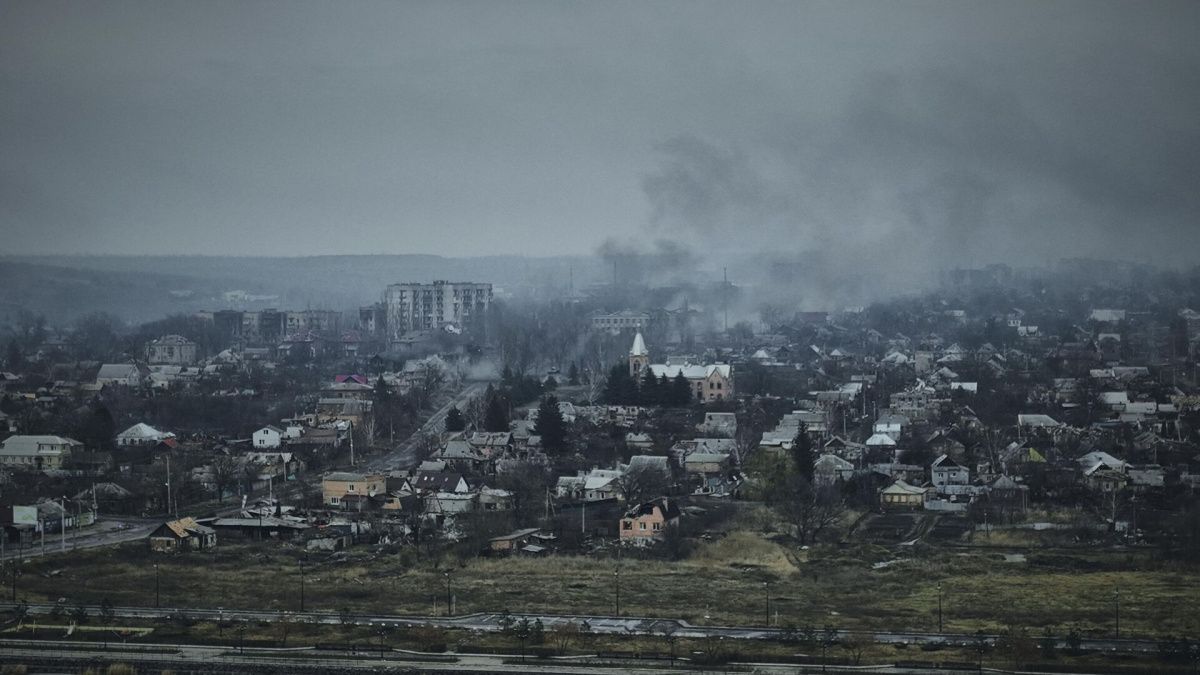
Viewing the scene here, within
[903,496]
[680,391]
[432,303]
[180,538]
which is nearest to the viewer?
[180,538]

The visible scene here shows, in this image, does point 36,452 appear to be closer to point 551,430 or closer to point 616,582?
point 551,430

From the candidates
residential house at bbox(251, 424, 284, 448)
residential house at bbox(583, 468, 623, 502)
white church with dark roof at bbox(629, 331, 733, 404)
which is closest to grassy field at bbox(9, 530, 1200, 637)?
residential house at bbox(583, 468, 623, 502)

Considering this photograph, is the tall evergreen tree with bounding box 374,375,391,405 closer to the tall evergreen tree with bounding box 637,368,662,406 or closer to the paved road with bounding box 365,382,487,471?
the paved road with bounding box 365,382,487,471

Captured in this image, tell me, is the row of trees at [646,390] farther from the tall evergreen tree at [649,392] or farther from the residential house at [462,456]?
the residential house at [462,456]

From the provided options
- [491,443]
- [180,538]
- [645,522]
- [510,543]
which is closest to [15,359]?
[491,443]

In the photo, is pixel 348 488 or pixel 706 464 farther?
pixel 706 464

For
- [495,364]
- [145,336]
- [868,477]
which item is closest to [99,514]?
[868,477]

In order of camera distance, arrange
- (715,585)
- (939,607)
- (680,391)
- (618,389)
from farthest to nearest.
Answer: (680,391) < (618,389) < (715,585) < (939,607)

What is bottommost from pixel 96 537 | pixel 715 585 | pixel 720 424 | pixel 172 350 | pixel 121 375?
pixel 715 585
